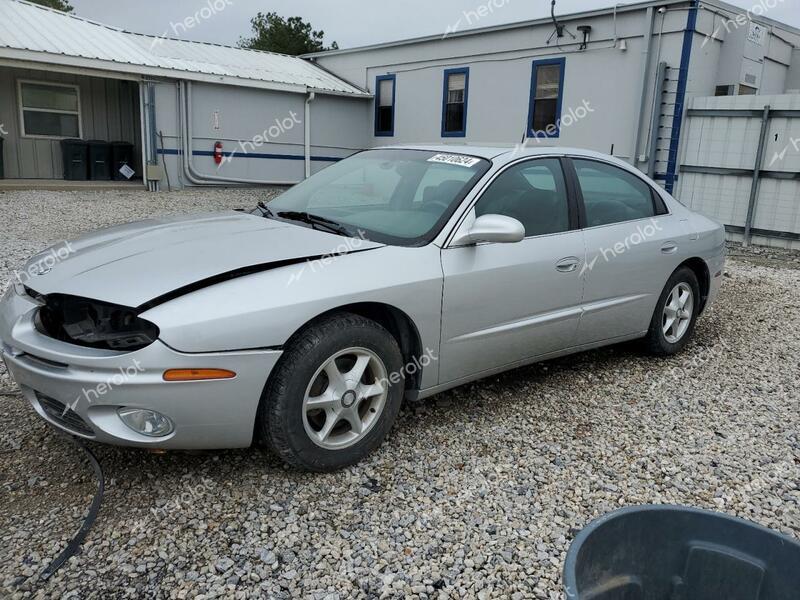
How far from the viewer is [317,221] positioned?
356cm

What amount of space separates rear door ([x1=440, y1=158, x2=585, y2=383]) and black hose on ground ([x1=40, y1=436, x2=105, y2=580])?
5.45 ft

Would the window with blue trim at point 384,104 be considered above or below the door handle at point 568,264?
above

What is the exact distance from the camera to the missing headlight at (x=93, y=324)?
2.59 m

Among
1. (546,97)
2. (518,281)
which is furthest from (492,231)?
(546,97)

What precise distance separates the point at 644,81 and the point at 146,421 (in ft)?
40.8

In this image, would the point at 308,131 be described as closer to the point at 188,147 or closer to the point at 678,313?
the point at 188,147

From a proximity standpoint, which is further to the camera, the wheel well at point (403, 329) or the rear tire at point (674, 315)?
the rear tire at point (674, 315)

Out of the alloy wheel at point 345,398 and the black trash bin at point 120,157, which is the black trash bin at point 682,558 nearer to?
the alloy wheel at point 345,398

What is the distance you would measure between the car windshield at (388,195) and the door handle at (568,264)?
2.32ft

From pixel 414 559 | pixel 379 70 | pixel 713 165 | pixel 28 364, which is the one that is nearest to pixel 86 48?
pixel 379 70

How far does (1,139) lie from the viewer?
47.5 feet

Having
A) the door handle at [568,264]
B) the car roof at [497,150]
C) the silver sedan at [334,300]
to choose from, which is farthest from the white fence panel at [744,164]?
the door handle at [568,264]

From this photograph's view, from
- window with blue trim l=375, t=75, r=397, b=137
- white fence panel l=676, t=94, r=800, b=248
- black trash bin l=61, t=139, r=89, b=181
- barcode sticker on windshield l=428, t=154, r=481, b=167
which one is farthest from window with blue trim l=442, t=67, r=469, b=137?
barcode sticker on windshield l=428, t=154, r=481, b=167

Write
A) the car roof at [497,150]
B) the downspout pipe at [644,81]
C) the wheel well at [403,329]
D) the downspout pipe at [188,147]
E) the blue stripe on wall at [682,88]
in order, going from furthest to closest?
the downspout pipe at [188,147] → the downspout pipe at [644,81] → the blue stripe on wall at [682,88] → the car roof at [497,150] → the wheel well at [403,329]
